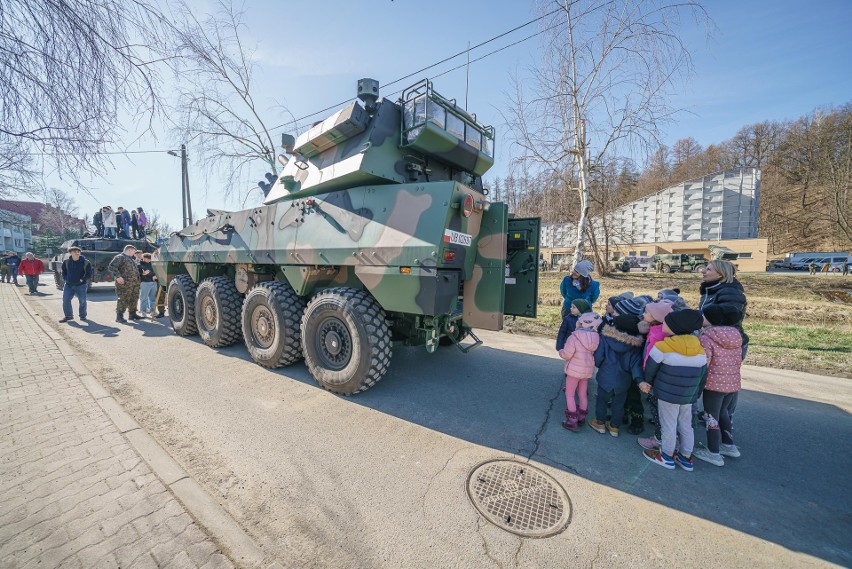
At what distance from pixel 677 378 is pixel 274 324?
4642mm

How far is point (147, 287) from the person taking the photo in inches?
356

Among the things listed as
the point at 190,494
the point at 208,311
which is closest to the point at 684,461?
the point at 190,494

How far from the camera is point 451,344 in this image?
6.12 metres

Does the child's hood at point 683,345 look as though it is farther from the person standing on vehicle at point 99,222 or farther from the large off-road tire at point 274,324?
the person standing on vehicle at point 99,222

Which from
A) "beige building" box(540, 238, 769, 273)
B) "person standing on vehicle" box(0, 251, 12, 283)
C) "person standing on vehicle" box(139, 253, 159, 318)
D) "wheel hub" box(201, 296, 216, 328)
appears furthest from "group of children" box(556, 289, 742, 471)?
"person standing on vehicle" box(0, 251, 12, 283)

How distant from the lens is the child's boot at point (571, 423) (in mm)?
3309

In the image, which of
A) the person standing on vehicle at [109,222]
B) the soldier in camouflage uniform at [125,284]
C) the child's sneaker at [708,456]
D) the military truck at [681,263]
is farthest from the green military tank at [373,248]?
the military truck at [681,263]

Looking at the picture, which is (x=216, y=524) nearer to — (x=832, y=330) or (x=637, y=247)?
(x=832, y=330)

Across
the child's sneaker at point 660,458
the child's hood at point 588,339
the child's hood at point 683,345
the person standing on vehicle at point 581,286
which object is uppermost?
the person standing on vehicle at point 581,286

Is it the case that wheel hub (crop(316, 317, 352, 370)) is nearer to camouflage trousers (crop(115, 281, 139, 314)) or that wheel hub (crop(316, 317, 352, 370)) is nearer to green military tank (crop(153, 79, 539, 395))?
green military tank (crop(153, 79, 539, 395))

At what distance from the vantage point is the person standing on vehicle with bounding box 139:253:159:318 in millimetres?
8984

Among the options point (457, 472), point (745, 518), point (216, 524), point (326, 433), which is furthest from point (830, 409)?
point (216, 524)

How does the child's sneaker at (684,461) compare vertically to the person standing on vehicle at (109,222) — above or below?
below

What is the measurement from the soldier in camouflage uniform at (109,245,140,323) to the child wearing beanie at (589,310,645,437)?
10.2 meters
